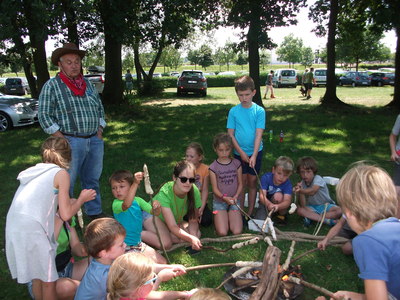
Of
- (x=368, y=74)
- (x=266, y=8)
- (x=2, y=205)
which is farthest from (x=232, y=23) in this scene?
(x=368, y=74)

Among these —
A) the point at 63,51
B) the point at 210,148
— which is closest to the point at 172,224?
the point at 63,51

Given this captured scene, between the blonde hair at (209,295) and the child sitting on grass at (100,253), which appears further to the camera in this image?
the child sitting on grass at (100,253)

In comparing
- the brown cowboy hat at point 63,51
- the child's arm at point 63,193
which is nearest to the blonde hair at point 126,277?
the child's arm at point 63,193

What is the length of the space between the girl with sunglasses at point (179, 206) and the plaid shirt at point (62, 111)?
117 centimetres

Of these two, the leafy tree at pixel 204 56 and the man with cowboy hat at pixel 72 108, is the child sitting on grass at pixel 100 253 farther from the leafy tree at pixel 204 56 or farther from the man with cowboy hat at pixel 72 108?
the leafy tree at pixel 204 56

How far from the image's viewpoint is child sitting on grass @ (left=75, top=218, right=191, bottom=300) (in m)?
2.25

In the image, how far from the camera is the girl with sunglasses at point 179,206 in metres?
3.42

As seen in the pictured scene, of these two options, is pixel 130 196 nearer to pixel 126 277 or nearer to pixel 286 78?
pixel 126 277

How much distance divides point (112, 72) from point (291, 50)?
62939 millimetres

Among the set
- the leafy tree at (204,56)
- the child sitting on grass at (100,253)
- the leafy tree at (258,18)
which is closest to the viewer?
the child sitting on grass at (100,253)

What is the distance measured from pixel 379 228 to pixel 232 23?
12.1 metres

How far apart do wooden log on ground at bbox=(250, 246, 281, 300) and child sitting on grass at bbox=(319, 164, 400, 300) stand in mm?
801

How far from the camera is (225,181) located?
420 cm

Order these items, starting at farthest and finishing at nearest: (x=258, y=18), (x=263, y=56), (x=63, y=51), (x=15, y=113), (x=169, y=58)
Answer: (x=169, y=58), (x=263, y=56), (x=258, y=18), (x=15, y=113), (x=63, y=51)
